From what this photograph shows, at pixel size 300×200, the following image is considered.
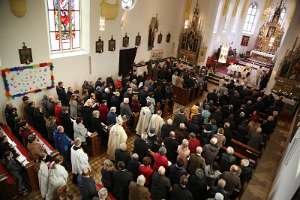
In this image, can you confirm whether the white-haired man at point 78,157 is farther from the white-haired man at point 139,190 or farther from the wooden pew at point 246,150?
the wooden pew at point 246,150

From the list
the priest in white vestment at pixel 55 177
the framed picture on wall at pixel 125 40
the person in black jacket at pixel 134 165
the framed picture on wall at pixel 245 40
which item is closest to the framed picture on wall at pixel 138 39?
the framed picture on wall at pixel 125 40

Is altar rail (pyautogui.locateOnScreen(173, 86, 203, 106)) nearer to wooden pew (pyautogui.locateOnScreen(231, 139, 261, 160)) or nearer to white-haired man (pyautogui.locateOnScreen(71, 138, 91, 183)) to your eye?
wooden pew (pyautogui.locateOnScreen(231, 139, 261, 160))

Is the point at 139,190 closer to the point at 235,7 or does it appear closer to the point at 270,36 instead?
the point at 235,7

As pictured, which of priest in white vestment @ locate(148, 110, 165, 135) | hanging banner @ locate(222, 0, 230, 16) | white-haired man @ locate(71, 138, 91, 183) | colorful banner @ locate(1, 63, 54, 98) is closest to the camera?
white-haired man @ locate(71, 138, 91, 183)

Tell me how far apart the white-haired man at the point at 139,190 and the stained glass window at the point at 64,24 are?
288 inches

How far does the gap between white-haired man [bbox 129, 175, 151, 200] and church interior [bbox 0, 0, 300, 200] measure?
0.03 meters

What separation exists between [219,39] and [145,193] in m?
17.0

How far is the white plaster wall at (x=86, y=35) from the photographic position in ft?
27.4

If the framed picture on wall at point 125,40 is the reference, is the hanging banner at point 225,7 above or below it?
above

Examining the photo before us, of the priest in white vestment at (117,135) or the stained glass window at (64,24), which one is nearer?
the priest in white vestment at (117,135)

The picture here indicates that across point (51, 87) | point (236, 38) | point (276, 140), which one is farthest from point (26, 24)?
point (236, 38)

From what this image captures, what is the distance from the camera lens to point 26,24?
337 inches

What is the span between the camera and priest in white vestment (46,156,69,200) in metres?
5.52

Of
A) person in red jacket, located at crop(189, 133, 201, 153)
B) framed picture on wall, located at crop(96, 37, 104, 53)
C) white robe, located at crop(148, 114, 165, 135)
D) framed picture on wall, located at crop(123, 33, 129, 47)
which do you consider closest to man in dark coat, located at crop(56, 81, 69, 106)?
framed picture on wall, located at crop(96, 37, 104, 53)
